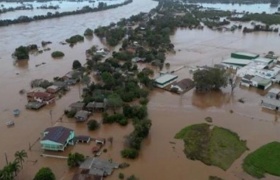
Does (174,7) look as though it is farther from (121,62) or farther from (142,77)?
(142,77)

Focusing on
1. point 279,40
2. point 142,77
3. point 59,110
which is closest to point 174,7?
point 279,40

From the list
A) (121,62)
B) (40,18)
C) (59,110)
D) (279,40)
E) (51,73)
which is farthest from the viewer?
(40,18)

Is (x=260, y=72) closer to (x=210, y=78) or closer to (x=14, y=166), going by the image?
(x=210, y=78)

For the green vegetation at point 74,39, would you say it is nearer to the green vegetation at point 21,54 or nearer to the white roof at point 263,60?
the green vegetation at point 21,54

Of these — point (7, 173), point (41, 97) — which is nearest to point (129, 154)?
point (7, 173)

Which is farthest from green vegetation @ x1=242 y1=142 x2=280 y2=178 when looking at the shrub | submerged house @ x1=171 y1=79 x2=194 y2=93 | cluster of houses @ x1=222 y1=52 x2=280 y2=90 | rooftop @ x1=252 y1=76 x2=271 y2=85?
cluster of houses @ x1=222 y1=52 x2=280 y2=90

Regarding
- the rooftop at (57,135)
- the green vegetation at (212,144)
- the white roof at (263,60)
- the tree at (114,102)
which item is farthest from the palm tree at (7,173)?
the white roof at (263,60)

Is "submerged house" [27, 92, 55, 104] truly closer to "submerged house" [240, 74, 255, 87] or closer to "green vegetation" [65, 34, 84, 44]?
"submerged house" [240, 74, 255, 87]
